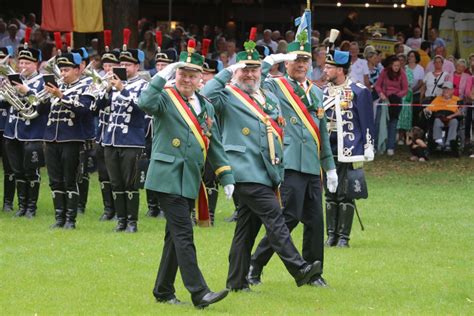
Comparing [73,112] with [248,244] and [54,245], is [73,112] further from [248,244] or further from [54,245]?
[248,244]

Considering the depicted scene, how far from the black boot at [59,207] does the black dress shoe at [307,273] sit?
17.5ft

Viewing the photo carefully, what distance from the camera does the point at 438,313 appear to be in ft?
35.2

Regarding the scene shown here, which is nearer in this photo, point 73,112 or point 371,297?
point 371,297

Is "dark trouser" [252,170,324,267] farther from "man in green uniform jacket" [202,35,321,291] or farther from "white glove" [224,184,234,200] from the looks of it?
"white glove" [224,184,234,200]

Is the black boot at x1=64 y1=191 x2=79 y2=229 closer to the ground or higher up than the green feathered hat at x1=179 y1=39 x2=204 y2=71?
closer to the ground

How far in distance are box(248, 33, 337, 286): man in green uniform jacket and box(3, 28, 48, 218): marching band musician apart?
5.22m

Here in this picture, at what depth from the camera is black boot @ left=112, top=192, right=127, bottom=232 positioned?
610 inches

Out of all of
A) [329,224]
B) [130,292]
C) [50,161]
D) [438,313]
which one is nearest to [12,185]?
[50,161]

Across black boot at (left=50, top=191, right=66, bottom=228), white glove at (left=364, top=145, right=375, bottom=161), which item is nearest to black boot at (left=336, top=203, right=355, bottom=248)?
white glove at (left=364, top=145, right=375, bottom=161)

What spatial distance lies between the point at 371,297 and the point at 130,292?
218 centimetres

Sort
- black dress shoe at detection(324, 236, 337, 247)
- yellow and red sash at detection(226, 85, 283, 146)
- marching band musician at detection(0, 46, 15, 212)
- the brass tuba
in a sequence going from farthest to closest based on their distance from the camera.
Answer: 1. marching band musician at detection(0, 46, 15, 212)
2. the brass tuba
3. black dress shoe at detection(324, 236, 337, 247)
4. yellow and red sash at detection(226, 85, 283, 146)

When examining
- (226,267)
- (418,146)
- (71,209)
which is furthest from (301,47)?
(418,146)

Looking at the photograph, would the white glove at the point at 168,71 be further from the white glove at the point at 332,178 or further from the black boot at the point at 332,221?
the black boot at the point at 332,221

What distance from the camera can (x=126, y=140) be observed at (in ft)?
50.2
